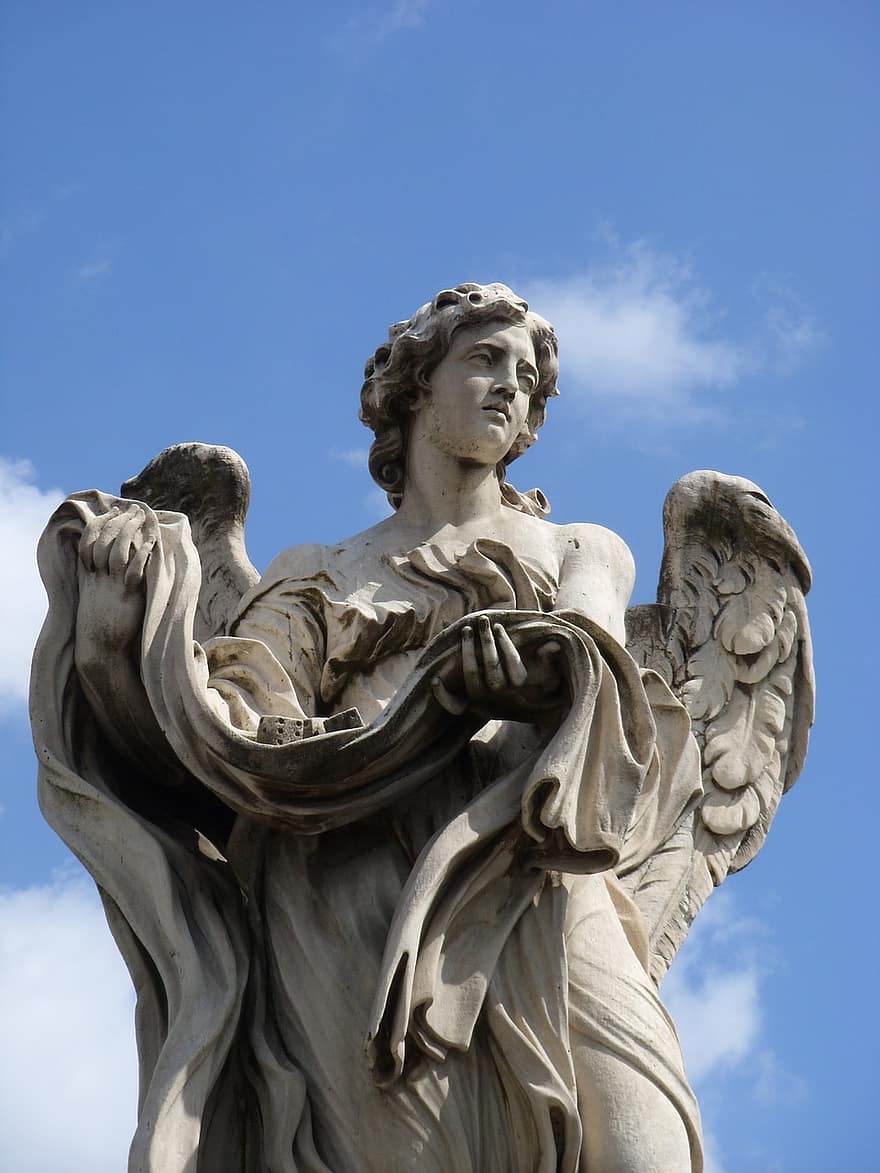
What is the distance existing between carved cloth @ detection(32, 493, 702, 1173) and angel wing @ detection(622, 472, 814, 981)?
37.9 inches

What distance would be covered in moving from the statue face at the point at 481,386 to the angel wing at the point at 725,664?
1.25 m

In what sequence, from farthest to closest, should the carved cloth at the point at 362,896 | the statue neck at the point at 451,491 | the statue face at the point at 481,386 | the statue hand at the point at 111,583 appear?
the statue neck at the point at 451,491, the statue face at the point at 481,386, the statue hand at the point at 111,583, the carved cloth at the point at 362,896

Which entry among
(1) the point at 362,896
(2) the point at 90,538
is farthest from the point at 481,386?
(1) the point at 362,896

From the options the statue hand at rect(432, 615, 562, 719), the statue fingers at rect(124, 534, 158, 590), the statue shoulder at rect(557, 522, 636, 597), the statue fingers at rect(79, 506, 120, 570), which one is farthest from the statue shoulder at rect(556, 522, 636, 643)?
the statue fingers at rect(79, 506, 120, 570)

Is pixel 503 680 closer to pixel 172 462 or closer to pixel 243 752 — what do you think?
pixel 243 752

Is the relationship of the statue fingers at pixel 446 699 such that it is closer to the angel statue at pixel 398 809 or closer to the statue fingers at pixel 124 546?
the angel statue at pixel 398 809

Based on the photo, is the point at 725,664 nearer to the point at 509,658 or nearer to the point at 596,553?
the point at 596,553

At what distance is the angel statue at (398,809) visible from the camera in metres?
8.45

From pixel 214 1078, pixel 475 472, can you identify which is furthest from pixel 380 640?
pixel 214 1078

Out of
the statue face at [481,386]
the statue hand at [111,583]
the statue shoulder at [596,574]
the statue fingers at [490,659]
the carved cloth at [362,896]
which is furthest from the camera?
the statue face at [481,386]

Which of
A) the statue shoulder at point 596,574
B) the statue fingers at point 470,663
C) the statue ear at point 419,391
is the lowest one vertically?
the statue fingers at point 470,663

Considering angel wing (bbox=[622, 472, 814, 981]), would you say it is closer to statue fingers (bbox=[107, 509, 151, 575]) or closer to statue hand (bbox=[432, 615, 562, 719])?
statue hand (bbox=[432, 615, 562, 719])

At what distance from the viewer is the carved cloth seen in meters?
8.43

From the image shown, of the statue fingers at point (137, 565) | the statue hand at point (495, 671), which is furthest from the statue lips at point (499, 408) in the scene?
the statue fingers at point (137, 565)
